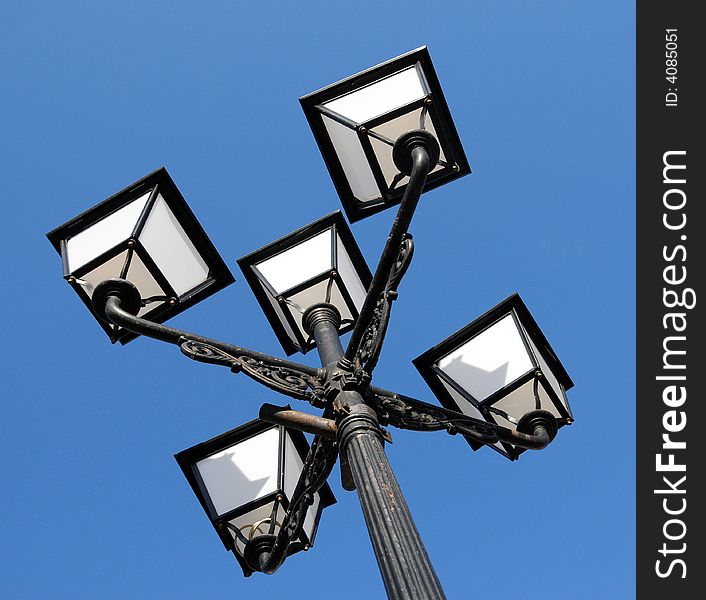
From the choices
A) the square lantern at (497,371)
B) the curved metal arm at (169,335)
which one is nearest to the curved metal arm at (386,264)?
the curved metal arm at (169,335)

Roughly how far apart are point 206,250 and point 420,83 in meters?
1.50

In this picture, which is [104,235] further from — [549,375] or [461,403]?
[549,375]

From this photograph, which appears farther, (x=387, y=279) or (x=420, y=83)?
(x=420, y=83)

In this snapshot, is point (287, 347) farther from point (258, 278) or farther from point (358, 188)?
point (358, 188)

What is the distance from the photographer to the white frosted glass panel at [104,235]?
514 centimetres

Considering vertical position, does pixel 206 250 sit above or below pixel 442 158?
below

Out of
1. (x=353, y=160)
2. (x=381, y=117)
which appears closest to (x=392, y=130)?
(x=381, y=117)

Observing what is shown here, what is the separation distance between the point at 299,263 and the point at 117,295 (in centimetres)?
114

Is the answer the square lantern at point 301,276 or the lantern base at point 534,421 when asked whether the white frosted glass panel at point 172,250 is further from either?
the lantern base at point 534,421
